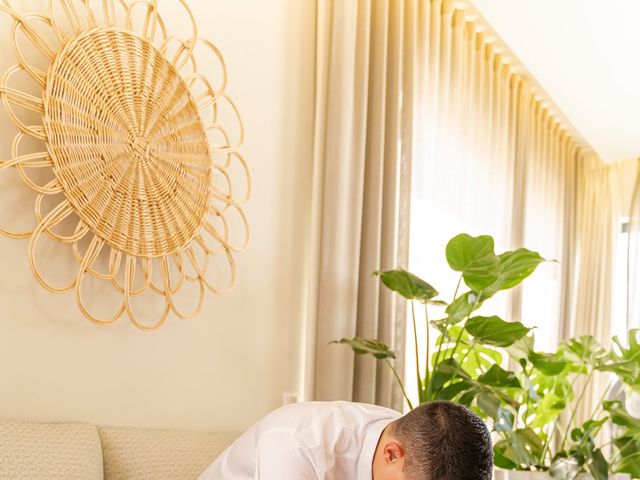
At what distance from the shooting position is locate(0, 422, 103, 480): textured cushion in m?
1.79

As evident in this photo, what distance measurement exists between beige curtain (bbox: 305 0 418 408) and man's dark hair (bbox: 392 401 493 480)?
1.23 m

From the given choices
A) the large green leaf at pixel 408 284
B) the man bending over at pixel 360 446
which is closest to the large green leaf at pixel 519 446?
the large green leaf at pixel 408 284

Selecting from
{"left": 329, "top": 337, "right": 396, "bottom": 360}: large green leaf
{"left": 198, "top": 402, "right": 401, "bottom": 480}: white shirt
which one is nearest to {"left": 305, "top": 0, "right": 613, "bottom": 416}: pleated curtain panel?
{"left": 329, "top": 337, "right": 396, "bottom": 360}: large green leaf

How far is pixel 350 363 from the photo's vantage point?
300 centimetres

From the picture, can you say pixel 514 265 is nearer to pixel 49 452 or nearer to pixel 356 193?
pixel 356 193

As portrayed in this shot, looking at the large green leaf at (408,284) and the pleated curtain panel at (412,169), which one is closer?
the large green leaf at (408,284)

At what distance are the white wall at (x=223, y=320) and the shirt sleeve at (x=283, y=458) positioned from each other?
2.22 ft

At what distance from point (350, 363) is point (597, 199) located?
→ 3.36 meters

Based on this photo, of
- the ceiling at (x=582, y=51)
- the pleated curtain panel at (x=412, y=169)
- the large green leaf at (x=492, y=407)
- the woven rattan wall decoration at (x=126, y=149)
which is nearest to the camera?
the woven rattan wall decoration at (x=126, y=149)

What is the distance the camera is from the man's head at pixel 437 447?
5.22ft

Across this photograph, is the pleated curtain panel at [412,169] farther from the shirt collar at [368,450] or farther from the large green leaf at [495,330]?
the shirt collar at [368,450]

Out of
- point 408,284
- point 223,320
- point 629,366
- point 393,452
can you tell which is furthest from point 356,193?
point 393,452

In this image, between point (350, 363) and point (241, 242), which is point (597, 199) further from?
point (241, 242)

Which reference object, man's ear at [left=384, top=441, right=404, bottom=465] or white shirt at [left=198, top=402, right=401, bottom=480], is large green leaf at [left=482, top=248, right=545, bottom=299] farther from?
man's ear at [left=384, top=441, right=404, bottom=465]
